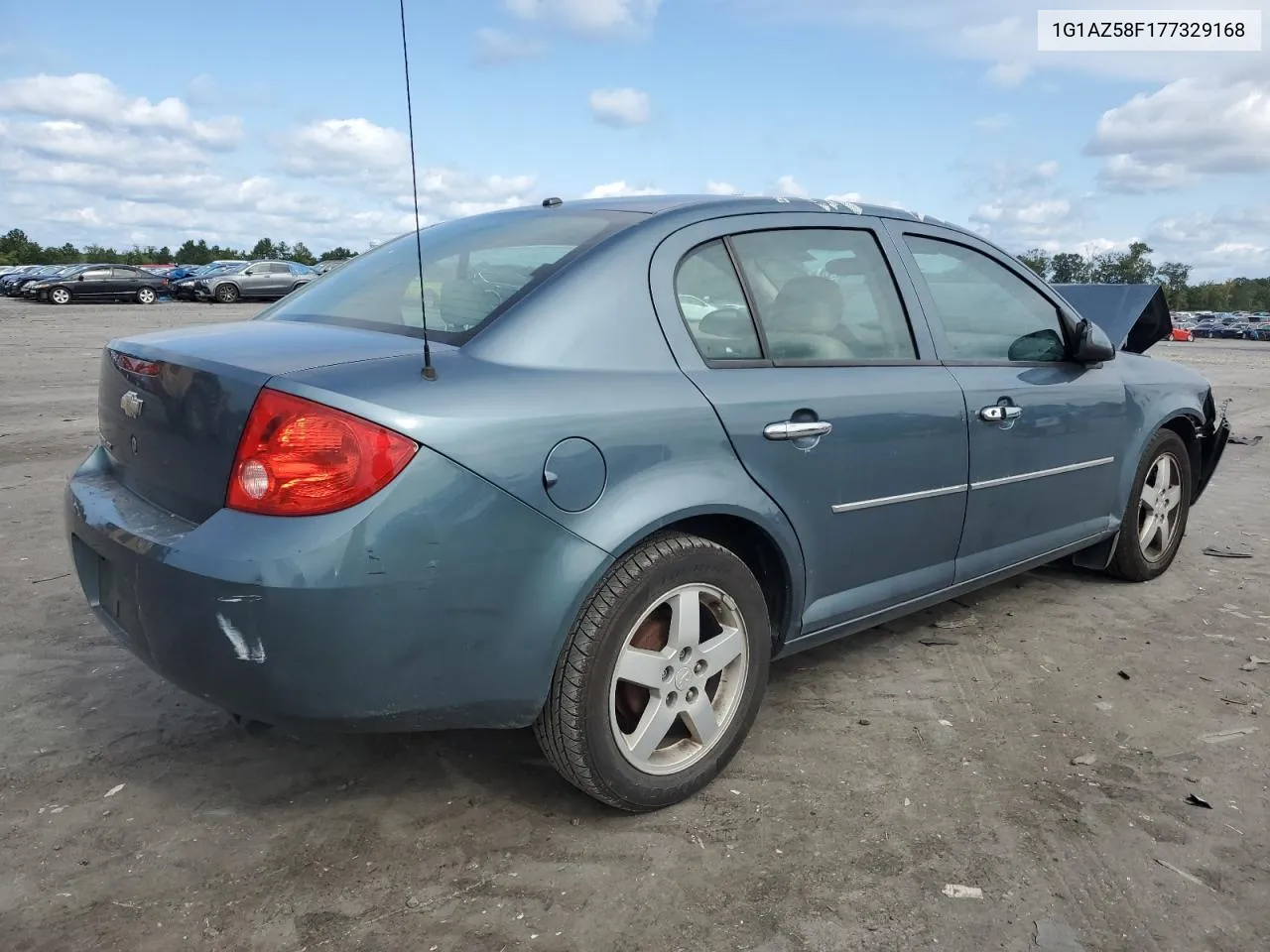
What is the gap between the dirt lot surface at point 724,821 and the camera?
2.26m

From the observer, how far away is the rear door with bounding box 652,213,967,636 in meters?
2.83

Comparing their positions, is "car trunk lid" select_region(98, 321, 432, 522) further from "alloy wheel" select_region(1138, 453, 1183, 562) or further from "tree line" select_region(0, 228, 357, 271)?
"tree line" select_region(0, 228, 357, 271)

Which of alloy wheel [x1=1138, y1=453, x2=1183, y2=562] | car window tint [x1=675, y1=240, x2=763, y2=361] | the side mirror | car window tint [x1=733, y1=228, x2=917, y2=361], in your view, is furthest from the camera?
alloy wheel [x1=1138, y1=453, x2=1183, y2=562]

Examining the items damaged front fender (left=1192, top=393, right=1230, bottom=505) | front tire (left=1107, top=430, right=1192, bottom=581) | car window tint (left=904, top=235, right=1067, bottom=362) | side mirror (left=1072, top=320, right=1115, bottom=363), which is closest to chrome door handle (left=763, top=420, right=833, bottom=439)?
car window tint (left=904, top=235, right=1067, bottom=362)

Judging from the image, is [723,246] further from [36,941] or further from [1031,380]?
[36,941]

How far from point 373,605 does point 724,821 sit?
3.75 feet

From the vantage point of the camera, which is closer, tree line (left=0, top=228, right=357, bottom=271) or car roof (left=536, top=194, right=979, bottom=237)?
car roof (left=536, top=194, right=979, bottom=237)

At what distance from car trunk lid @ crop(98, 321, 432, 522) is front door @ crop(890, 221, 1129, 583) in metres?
2.00

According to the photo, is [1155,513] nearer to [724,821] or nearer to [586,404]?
[724,821]

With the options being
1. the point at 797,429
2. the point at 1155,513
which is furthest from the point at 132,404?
the point at 1155,513

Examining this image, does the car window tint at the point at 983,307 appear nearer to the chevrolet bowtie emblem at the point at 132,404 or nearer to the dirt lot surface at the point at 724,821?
the dirt lot surface at the point at 724,821

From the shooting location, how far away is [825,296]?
10.6 feet

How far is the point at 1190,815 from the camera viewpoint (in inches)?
108

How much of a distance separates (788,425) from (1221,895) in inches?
61.4
